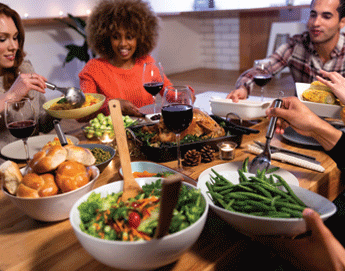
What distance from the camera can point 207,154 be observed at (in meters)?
1.16

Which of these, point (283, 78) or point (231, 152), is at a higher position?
point (231, 152)

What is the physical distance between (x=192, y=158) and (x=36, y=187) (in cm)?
55

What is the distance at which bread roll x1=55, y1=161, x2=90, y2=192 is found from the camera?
779 millimetres

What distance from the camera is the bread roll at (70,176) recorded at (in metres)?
0.78

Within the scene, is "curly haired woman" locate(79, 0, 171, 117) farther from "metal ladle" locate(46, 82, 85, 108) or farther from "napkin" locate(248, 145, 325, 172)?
"napkin" locate(248, 145, 325, 172)

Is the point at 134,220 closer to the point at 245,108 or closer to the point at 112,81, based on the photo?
the point at 245,108

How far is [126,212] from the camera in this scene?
641mm

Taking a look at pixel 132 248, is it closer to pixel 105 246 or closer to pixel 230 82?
pixel 105 246

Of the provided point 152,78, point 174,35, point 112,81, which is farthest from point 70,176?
point 174,35

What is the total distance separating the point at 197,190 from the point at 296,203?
255 mm

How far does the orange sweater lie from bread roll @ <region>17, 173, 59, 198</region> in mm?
1622

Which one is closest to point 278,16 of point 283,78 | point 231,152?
point 283,78

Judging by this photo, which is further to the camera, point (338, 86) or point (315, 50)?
point (315, 50)

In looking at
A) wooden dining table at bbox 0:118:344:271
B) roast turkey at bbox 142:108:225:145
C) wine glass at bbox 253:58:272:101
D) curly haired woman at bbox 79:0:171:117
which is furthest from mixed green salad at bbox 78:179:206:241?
curly haired woman at bbox 79:0:171:117
